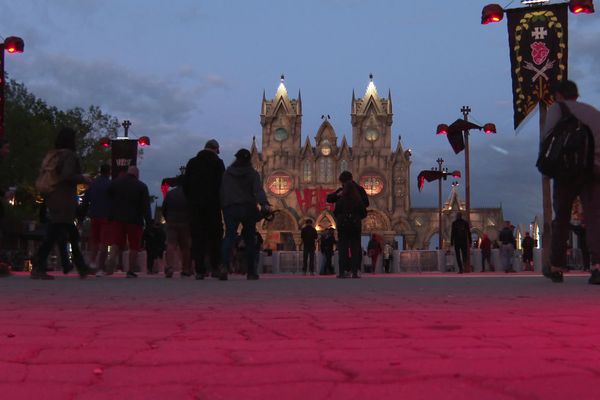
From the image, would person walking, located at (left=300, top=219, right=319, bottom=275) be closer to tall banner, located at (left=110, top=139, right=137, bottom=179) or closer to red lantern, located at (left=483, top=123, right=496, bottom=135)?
tall banner, located at (left=110, top=139, right=137, bottom=179)

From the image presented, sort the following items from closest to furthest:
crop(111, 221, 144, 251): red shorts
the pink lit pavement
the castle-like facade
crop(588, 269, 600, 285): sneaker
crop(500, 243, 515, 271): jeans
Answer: the pink lit pavement
crop(588, 269, 600, 285): sneaker
crop(111, 221, 144, 251): red shorts
crop(500, 243, 515, 271): jeans
the castle-like facade

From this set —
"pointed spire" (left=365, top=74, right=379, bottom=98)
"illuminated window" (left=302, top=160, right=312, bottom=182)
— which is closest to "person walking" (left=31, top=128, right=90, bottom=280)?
"illuminated window" (left=302, top=160, right=312, bottom=182)

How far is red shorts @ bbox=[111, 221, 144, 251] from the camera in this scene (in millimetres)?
11562

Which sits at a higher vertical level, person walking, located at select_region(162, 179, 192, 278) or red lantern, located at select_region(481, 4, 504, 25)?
red lantern, located at select_region(481, 4, 504, 25)

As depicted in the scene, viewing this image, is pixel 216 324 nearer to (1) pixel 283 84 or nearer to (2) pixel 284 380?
(2) pixel 284 380

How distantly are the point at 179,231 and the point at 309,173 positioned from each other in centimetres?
5788

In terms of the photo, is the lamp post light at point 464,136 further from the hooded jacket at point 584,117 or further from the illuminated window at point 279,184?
the illuminated window at point 279,184

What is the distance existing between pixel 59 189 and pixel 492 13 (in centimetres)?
764

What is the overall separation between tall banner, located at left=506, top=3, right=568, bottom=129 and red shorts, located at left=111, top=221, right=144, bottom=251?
19.8ft

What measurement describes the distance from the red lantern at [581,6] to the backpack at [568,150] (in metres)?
4.91

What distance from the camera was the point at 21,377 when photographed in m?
2.20

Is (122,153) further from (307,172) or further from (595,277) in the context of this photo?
(307,172)

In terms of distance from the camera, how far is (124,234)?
11680mm

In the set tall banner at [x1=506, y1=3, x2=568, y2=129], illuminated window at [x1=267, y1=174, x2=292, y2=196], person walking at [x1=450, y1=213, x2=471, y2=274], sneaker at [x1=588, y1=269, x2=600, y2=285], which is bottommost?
sneaker at [x1=588, y1=269, x2=600, y2=285]
